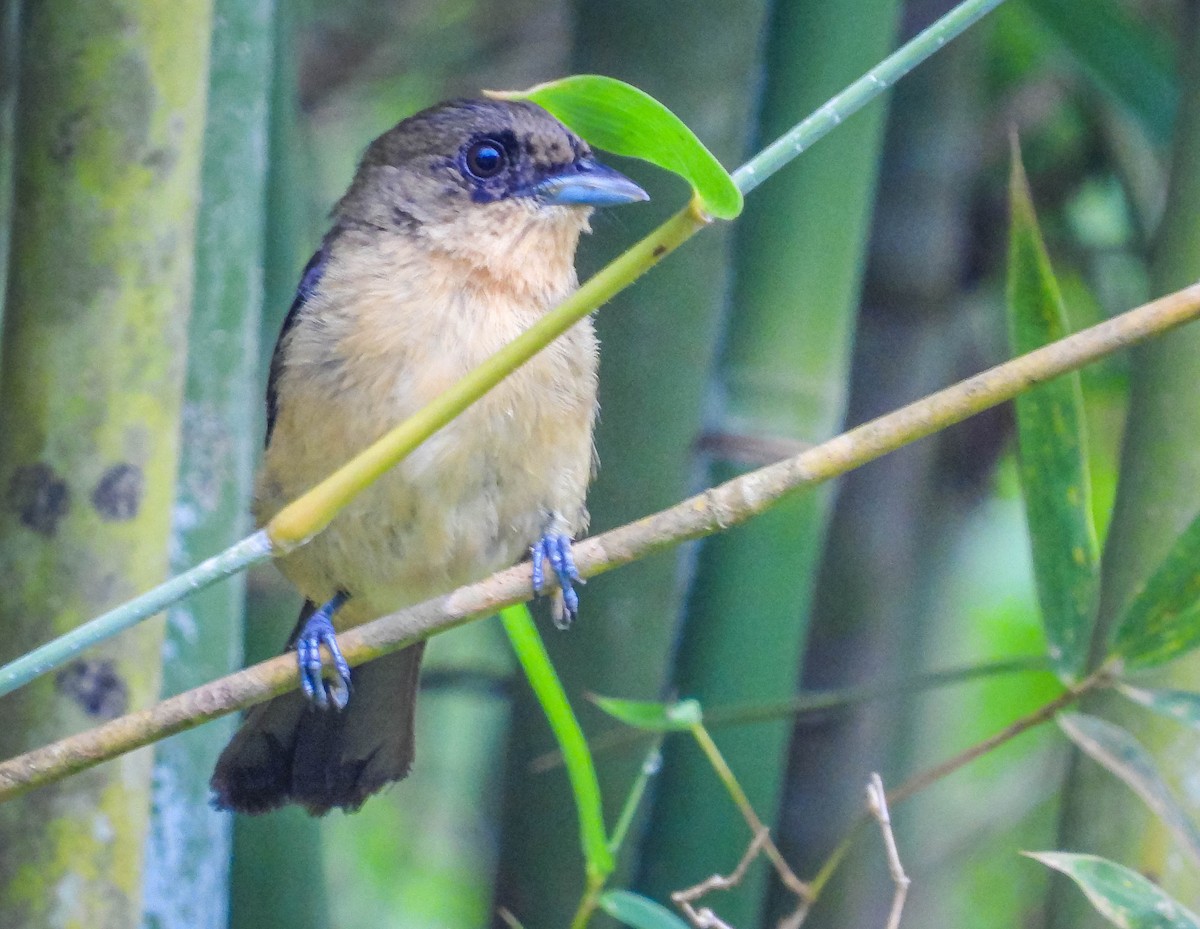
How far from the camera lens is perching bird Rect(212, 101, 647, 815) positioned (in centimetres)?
214

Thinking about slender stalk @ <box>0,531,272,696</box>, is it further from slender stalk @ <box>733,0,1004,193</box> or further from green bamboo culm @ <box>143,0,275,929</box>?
green bamboo culm @ <box>143,0,275,929</box>

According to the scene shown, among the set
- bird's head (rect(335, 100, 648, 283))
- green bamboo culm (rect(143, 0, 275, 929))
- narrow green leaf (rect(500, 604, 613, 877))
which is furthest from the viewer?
bird's head (rect(335, 100, 648, 283))

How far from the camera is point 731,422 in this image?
2197 mm

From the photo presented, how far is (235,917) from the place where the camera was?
209cm

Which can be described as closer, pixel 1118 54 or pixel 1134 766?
pixel 1134 766

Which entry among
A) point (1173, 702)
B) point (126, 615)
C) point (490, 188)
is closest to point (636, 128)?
point (126, 615)

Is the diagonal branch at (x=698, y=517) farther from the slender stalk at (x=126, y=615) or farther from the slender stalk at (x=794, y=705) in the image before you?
the slender stalk at (x=794, y=705)

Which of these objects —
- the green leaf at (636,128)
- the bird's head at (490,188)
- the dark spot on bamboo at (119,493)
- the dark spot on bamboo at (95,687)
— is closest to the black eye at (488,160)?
the bird's head at (490,188)

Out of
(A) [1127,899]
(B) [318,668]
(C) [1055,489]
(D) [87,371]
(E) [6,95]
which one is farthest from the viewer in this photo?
(E) [6,95]

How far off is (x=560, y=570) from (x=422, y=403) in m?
0.29

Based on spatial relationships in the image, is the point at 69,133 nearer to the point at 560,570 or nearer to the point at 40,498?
the point at 40,498

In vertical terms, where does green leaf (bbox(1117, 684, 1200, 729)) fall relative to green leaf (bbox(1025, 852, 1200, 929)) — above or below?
above

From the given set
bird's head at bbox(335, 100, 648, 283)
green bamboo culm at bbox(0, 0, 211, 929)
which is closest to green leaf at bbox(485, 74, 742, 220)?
green bamboo culm at bbox(0, 0, 211, 929)

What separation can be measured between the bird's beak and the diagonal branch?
35.4 inches
